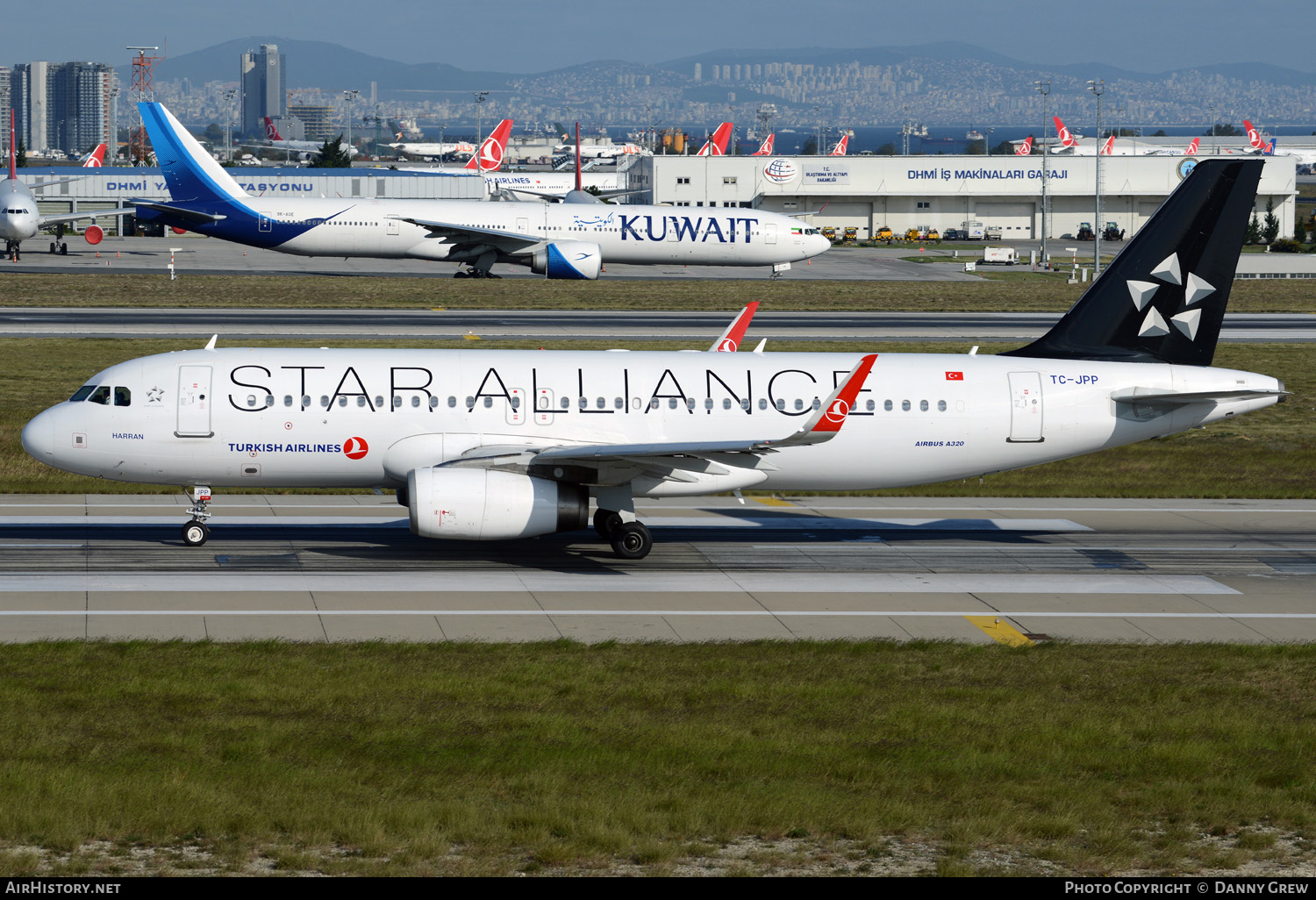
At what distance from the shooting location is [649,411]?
2856 cm

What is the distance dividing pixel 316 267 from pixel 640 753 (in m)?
89.8

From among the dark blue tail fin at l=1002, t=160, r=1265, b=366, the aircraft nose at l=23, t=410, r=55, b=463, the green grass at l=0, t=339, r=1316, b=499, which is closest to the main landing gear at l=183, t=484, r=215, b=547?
the aircraft nose at l=23, t=410, r=55, b=463

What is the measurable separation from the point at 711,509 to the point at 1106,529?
9.26m

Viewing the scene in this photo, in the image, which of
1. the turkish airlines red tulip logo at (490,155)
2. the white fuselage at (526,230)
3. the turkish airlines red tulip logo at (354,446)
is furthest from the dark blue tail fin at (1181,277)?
the turkish airlines red tulip logo at (490,155)

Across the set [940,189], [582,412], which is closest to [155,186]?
[940,189]

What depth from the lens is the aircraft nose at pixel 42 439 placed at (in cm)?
2716

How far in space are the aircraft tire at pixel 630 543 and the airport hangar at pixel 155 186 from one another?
114295 mm

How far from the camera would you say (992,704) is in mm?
18750

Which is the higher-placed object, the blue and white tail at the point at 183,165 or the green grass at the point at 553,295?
the blue and white tail at the point at 183,165

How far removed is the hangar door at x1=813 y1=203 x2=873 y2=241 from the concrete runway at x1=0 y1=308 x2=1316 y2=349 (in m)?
86.6

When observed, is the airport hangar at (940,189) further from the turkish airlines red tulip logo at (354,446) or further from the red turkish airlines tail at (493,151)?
the turkish airlines red tulip logo at (354,446)

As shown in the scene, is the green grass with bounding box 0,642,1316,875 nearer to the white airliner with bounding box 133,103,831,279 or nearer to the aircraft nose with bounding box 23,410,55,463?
the aircraft nose with bounding box 23,410,55,463

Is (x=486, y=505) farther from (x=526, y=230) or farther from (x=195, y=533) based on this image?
(x=526, y=230)
